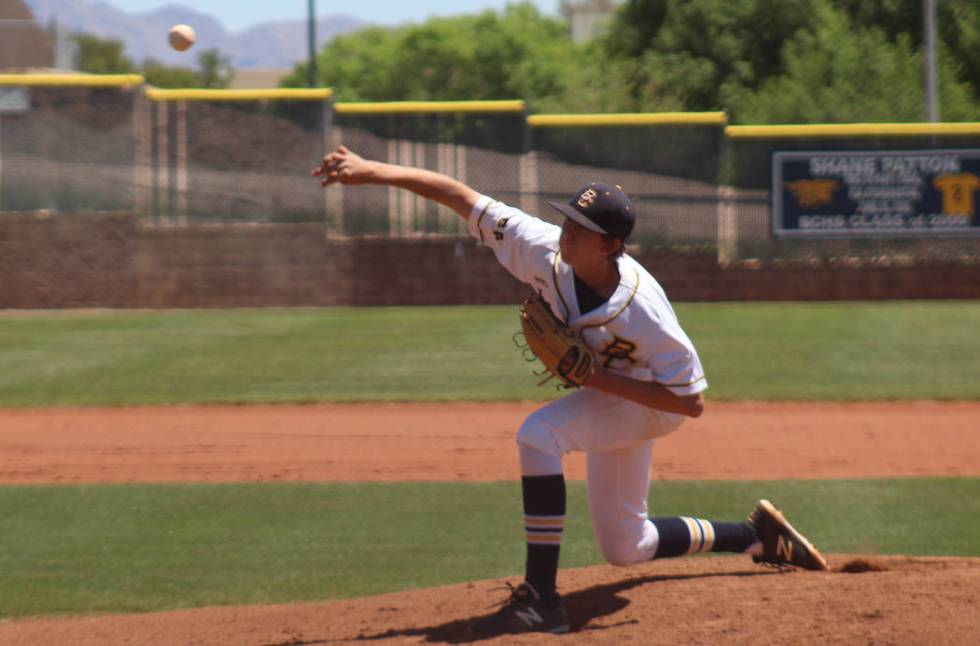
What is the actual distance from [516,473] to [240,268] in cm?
1191

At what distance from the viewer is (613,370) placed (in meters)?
4.52

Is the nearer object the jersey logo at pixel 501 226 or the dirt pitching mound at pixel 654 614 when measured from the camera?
the dirt pitching mound at pixel 654 614

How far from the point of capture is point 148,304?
1916 cm

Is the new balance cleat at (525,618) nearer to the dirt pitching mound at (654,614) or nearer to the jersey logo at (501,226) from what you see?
the dirt pitching mound at (654,614)

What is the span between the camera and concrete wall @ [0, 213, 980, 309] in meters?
19.0

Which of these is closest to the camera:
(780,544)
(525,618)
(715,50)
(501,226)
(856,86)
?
(525,618)

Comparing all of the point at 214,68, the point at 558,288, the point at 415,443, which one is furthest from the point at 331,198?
the point at 214,68

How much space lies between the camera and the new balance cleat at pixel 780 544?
517 centimetres

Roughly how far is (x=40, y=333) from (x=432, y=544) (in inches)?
431

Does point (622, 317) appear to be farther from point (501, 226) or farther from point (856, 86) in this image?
point (856, 86)

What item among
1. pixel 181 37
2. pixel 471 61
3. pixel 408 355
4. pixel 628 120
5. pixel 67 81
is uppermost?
pixel 471 61

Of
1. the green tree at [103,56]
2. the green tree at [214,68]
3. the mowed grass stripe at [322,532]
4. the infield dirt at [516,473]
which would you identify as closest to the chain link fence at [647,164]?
the infield dirt at [516,473]

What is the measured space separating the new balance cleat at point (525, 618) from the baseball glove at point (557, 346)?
717 millimetres

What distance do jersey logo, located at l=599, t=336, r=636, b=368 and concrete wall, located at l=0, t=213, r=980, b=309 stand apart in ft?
47.5
